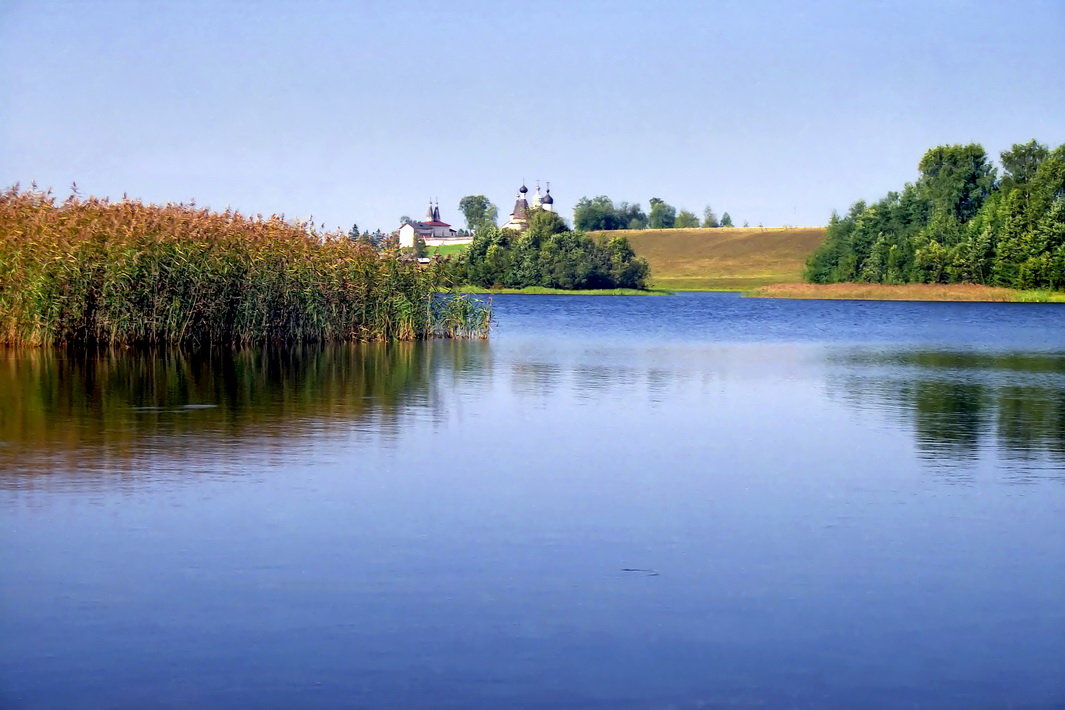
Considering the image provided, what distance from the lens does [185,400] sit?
2025 centimetres

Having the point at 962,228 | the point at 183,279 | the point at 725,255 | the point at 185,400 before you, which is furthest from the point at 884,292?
the point at 185,400

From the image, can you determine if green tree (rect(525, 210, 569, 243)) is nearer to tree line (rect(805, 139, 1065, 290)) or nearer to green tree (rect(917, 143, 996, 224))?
tree line (rect(805, 139, 1065, 290))

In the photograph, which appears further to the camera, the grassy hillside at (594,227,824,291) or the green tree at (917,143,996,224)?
the grassy hillside at (594,227,824,291)

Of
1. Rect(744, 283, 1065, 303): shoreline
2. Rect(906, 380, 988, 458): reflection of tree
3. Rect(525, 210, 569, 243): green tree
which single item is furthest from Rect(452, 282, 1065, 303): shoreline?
Rect(906, 380, 988, 458): reflection of tree

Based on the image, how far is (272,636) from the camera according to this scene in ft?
25.3

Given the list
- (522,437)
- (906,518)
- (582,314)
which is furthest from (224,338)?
(582,314)

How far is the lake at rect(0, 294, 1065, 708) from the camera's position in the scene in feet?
23.2

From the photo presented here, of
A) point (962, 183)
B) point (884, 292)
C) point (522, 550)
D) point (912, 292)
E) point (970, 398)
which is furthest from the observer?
point (962, 183)

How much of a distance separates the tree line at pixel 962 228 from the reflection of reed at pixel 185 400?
8140cm

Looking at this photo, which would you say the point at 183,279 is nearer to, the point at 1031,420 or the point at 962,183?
the point at 1031,420

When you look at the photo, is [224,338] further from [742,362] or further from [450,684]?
[450,684]

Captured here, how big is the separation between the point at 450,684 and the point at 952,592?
13.7ft

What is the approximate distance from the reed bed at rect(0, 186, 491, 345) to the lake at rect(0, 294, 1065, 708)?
800 cm

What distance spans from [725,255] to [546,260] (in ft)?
189
